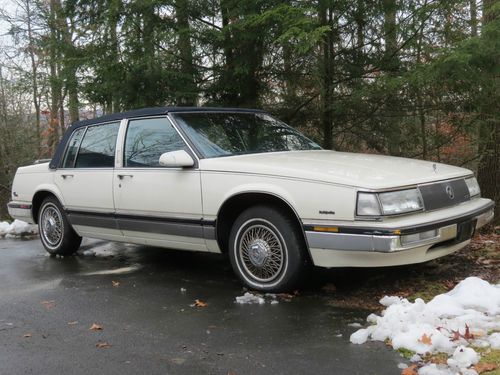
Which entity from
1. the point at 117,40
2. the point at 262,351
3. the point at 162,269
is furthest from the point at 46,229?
the point at 262,351

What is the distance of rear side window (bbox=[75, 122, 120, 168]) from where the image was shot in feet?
20.1

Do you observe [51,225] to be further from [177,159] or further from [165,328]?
[165,328]

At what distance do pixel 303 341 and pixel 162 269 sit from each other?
2784 mm

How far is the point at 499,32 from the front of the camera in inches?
227

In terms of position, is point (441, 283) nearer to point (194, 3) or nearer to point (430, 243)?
point (430, 243)

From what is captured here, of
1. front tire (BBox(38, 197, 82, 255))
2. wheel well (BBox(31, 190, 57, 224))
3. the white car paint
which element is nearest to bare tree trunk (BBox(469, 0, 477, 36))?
the white car paint

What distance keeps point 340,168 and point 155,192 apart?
1903 millimetres

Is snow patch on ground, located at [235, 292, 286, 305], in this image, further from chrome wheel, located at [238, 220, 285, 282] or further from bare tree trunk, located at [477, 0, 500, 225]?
bare tree trunk, located at [477, 0, 500, 225]

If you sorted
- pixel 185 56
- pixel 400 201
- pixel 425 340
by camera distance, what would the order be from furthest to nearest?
pixel 185 56 → pixel 400 201 → pixel 425 340

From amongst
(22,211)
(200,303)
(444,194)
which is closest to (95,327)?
(200,303)

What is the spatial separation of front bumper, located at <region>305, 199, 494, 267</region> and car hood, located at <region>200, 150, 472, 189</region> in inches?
13.9

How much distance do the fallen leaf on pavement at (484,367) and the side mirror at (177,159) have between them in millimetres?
2970

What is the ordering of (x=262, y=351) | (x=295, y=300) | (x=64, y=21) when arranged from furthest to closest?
(x=64, y=21) < (x=295, y=300) < (x=262, y=351)

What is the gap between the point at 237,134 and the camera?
5.71 meters
